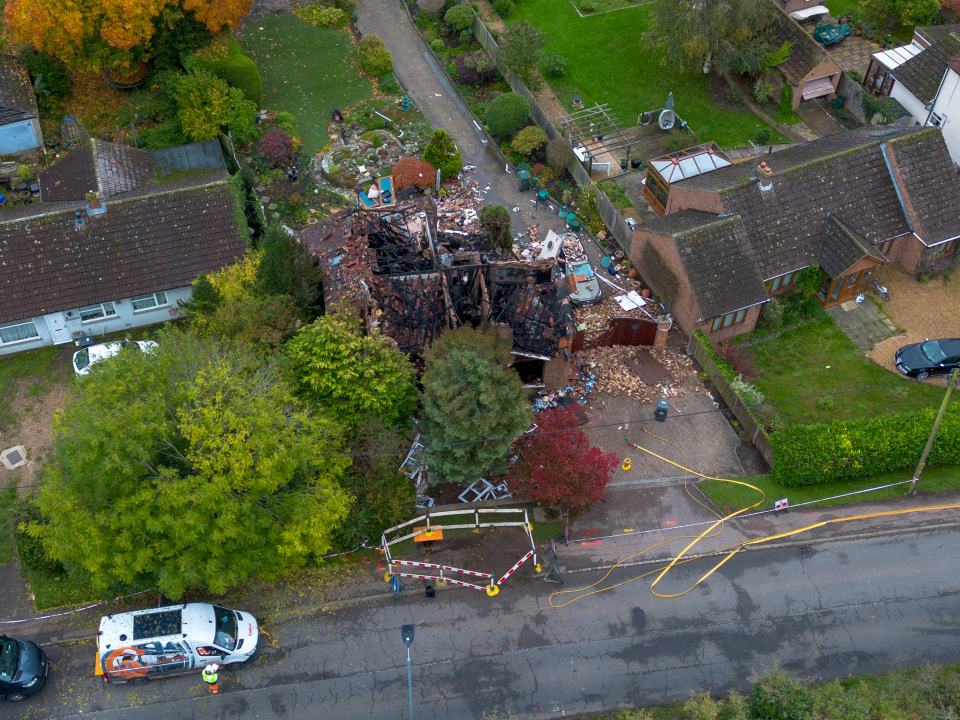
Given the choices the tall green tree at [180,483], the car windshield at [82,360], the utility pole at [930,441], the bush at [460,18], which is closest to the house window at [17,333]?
the car windshield at [82,360]

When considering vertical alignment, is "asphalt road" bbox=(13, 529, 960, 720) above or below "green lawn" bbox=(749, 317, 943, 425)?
below

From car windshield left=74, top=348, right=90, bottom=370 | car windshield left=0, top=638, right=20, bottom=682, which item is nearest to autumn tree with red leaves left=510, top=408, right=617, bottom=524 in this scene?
car windshield left=0, top=638, right=20, bottom=682

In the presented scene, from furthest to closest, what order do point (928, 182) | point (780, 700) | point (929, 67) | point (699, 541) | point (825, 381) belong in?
point (929, 67) < point (928, 182) < point (825, 381) < point (699, 541) < point (780, 700)

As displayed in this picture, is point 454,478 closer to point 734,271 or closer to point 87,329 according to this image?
point 734,271

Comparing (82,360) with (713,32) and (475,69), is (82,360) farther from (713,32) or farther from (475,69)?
(713,32)

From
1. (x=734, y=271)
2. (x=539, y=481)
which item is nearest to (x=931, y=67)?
(x=734, y=271)

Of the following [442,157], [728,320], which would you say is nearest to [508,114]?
[442,157]

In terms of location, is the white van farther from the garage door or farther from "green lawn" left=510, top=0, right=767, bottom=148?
the garage door
